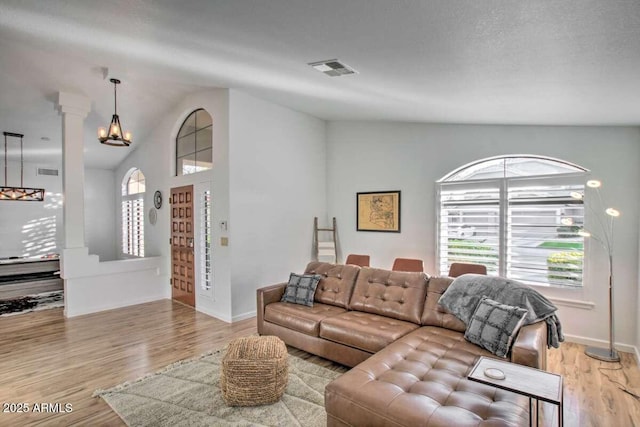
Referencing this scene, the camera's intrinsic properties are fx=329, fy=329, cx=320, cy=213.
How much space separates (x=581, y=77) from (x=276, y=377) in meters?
3.12

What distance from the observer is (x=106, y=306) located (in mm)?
5379

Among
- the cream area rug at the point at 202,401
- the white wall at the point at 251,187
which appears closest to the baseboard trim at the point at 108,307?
the white wall at the point at 251,187

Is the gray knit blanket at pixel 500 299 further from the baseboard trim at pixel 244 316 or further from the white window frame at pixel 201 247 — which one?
the white window frame at pixel 201 247

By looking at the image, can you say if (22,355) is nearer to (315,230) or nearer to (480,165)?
(315,230)

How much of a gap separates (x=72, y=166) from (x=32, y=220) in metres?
4.71

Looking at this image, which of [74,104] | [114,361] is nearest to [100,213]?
[74,104]

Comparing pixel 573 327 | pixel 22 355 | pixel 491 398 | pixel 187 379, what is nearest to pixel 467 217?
pixel 573 327

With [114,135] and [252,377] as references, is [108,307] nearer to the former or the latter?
[114,135]

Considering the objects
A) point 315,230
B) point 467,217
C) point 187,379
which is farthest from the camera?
point 315,230

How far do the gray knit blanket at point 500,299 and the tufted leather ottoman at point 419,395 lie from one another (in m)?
0.47

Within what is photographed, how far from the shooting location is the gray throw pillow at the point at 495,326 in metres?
2.45

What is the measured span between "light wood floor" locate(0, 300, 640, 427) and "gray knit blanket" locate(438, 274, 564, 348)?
61 cm

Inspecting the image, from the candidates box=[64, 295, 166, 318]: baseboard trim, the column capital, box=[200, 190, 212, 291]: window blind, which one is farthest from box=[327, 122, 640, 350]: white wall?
the column capital

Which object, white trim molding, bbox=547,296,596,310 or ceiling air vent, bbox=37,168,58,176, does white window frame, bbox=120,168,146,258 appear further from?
white trim molding, bbox=547,296,596,310
